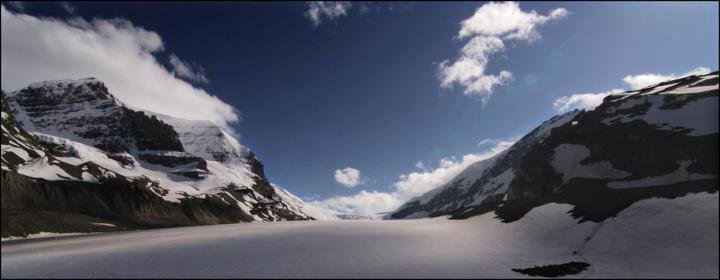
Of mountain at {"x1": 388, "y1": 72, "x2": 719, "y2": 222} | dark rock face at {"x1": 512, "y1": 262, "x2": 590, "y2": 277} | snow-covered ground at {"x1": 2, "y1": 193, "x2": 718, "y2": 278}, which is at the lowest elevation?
dark rock face at {"x1": 512, "y1": 262, "x2": 590, "y2": 277}

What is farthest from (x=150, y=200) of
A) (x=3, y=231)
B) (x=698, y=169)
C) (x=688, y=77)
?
(x=688, y=77)

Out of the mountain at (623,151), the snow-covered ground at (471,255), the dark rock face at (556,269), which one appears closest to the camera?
the snow-covered ground at (471,255)

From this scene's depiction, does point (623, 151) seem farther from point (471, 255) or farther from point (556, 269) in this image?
point (556, 269)

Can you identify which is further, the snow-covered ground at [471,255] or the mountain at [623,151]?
the mountain at [623,151]

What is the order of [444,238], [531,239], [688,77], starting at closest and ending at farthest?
[531,239], [444,238], [688,77]

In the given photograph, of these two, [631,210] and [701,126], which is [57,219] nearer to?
[631,210]

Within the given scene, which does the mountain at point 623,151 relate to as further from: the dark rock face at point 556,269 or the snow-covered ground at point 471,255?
the dark rock face at point 556,269

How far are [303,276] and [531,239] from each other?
80.2 ft

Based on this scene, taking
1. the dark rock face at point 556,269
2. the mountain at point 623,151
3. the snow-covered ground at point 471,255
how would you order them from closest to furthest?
the snow-covered ground at point 471,255
the dark rock face at point 556,269
the mountain at point 623,151

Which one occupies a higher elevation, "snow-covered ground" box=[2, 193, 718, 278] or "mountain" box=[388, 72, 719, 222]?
"mountain" box=[388, 72, 719, 222]

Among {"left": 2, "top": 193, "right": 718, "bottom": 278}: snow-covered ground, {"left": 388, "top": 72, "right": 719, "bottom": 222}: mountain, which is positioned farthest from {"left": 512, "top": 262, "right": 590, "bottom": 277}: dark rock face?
{"left": 388, "top": 72, "right": 719, "bottom": 222}: mountain

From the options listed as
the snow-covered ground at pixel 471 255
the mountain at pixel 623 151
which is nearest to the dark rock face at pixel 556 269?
the snow-covered ground at pixel 471 255

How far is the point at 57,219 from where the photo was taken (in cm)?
9669

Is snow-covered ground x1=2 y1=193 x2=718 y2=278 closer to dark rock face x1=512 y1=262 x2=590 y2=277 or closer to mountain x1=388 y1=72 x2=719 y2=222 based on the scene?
dark rock face x1=512 y1=262 x2=590 y2=277
